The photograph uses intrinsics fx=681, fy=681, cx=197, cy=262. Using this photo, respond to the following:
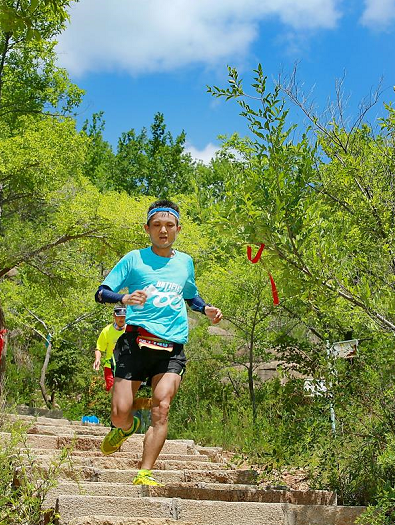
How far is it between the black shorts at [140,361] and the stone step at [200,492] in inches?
30.5

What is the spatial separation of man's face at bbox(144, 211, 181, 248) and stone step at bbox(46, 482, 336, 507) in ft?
5.65

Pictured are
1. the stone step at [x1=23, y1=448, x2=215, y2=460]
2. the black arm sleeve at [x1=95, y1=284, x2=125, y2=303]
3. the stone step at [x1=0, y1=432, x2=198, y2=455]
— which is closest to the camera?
the black arm sleeve at [x1=95, y1=284, x2=125, y2=303]

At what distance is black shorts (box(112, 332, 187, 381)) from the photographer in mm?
4770

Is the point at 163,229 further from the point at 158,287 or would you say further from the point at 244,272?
the point at 244,272

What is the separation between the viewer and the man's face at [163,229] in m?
5.07

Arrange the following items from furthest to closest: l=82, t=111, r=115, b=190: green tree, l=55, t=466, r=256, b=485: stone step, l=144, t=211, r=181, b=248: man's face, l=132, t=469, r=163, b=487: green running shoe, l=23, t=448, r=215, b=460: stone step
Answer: l=82, t=111, r=115, b=190: green tree → l=23, t=448, r=215, b=460: stone step → l=144, t=211, r=181, b=248: man's face → l=55, t=466, r=256, b=485: stone step → l=132, t=469, r=163, b=487: green running shoe

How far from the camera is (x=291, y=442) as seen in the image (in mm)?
5109

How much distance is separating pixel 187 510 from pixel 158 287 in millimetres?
1709

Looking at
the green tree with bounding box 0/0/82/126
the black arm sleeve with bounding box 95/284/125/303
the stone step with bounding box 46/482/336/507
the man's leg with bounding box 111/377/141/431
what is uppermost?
the green tree with bounding box 0/0/82/126

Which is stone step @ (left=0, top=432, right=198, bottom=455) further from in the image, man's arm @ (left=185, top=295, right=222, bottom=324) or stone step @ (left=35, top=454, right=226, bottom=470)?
man's arm @ (left=185, top=295, right=222, bottom=324)

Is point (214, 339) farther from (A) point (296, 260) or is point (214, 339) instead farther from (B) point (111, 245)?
(A) point (296, 260)

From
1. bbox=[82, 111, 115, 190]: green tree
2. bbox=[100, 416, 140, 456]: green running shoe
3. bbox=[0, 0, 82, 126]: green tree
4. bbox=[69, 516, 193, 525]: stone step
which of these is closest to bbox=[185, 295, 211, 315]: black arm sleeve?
bbox=[100, 416, 140, 456]: green running shoe

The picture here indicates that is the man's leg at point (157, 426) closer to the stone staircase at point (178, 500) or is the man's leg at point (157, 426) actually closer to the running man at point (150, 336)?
the running man at point (150, 336)

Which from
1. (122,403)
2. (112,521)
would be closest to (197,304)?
(122,403)
